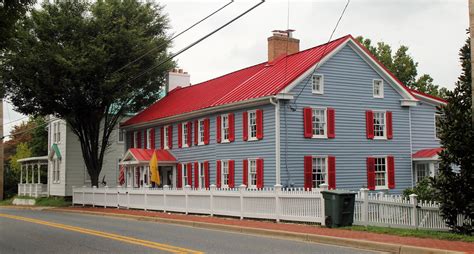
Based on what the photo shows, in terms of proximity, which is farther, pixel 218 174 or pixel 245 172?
pixel 218 174

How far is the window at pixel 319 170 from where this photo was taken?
2625cm

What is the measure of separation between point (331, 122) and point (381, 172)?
4.15 metres

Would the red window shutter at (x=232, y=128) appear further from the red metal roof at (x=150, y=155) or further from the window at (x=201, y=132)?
the red metal roof at (x=150, y=155)

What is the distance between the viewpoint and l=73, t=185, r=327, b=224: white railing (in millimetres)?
17594

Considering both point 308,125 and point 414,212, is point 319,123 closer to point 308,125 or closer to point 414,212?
point 308,125

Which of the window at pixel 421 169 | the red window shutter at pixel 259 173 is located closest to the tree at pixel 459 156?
the red window shutter at pixel 259 173

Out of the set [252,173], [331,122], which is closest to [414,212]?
[331,122]

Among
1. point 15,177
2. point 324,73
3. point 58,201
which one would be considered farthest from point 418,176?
point 15,177

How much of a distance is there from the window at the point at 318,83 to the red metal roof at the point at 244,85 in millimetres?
782

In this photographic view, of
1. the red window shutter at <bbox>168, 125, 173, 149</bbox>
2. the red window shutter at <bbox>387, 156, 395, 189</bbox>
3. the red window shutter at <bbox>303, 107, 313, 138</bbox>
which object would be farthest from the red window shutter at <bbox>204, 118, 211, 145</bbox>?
the red window shutter at <bbox>387, 156, 395, 189</bbox>

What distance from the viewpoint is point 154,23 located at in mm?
35531

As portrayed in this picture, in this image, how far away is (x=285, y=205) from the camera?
60.6 ft

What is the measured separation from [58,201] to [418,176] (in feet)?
84.4

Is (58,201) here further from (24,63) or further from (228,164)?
(228,164)
